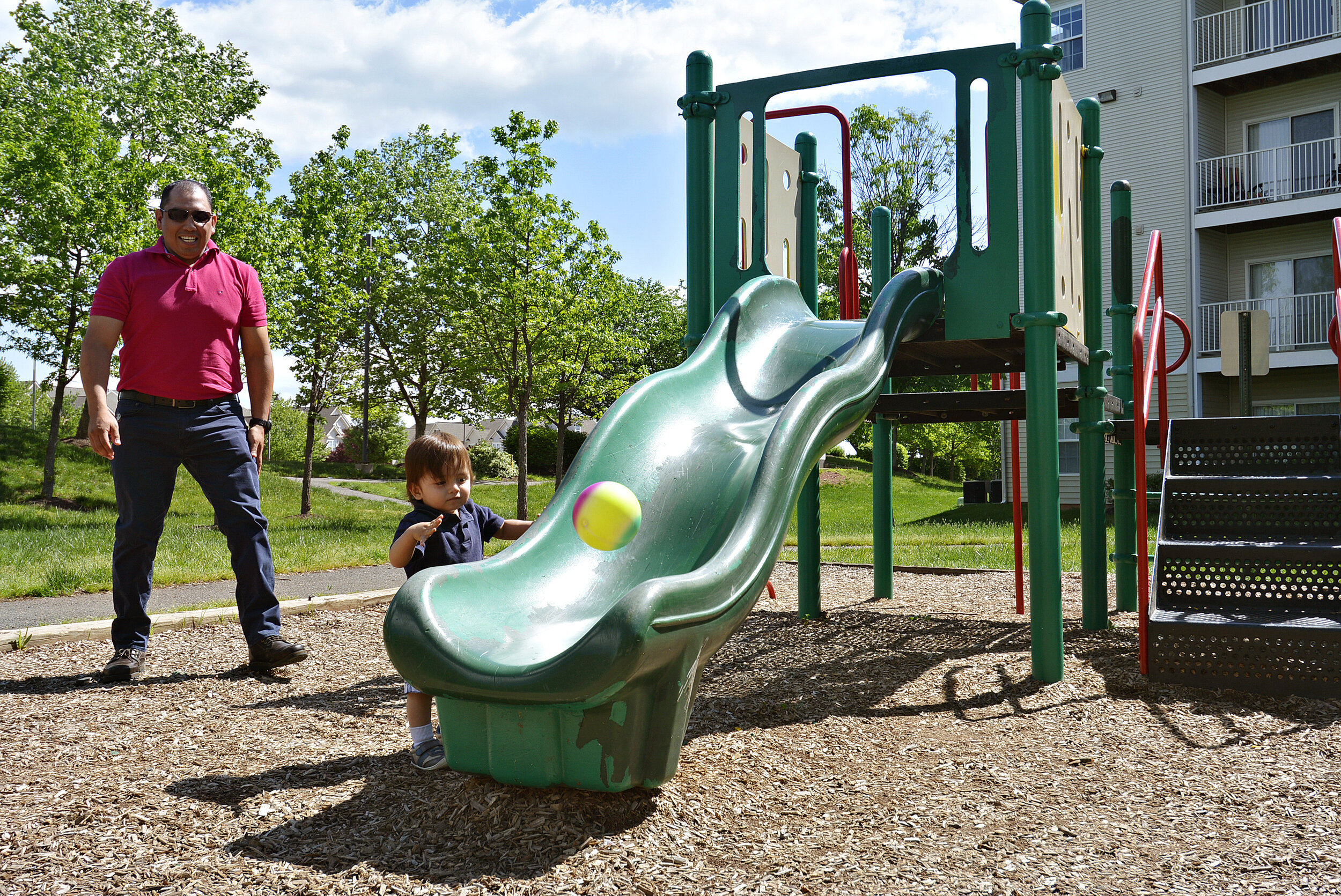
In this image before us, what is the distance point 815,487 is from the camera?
5801mm

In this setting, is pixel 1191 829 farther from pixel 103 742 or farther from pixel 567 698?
pixel 103 742

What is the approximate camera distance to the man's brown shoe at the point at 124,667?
13.0ft

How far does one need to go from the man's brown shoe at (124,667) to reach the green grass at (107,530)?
10.9 feet

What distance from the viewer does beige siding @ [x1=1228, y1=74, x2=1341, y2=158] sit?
18.6m

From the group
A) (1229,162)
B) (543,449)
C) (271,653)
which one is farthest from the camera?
(543,449)

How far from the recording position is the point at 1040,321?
173 inches

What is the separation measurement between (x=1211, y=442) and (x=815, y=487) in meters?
2.17

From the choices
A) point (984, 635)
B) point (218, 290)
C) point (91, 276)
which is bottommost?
point (984, 635)

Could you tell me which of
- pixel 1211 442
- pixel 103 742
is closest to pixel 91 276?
pixel 103 742

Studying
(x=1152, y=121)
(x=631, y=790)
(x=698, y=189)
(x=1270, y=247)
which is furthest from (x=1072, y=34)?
(x=631, y=790)

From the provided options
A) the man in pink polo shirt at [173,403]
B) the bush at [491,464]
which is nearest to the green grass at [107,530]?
the man in pink polo shirt at [173,403]

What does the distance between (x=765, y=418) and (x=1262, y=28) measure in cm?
2073

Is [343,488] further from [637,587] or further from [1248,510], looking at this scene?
[637,587]

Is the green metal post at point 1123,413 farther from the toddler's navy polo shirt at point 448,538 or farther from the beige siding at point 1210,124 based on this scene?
the beige siding at point 1210,124
